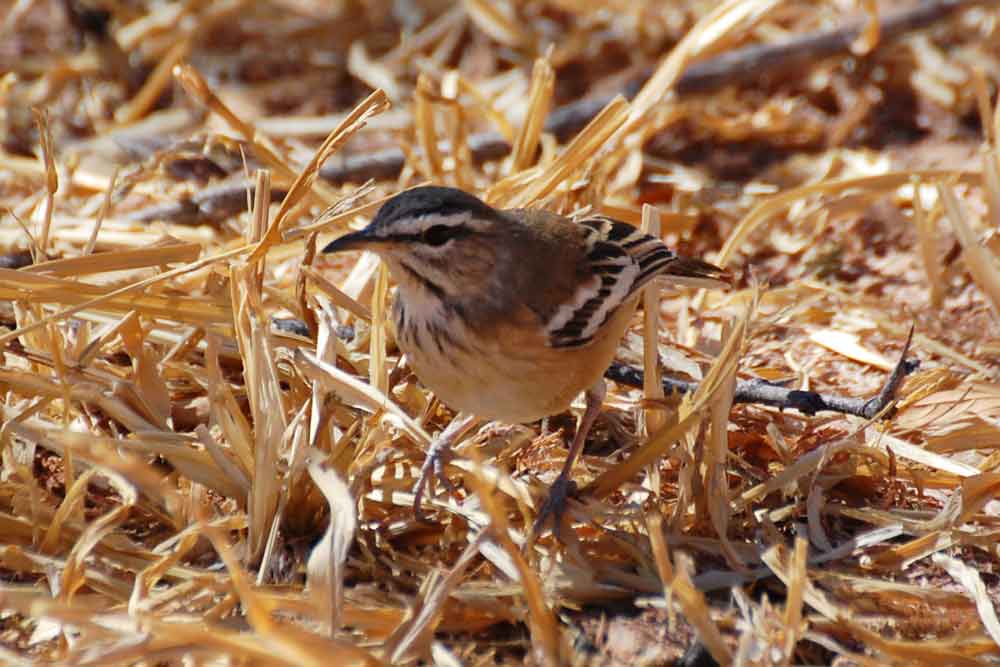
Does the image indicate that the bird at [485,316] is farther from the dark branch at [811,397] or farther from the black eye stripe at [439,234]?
the dark branch at [811,397]

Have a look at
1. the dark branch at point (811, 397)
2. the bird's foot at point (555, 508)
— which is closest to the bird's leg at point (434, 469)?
the bird's foot at point (555, 508)

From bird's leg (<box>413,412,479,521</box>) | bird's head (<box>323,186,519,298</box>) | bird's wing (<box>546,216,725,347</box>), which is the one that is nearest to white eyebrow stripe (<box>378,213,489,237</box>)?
bird's head (<box>323,186,519,298</box>)

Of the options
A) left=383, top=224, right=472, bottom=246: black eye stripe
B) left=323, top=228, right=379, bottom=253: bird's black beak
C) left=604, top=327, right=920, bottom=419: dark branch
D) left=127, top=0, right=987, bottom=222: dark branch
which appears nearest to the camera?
left=323, top=228, right=379, bottom=253: bird's black beak

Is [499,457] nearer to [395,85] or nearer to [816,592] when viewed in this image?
[816,592]

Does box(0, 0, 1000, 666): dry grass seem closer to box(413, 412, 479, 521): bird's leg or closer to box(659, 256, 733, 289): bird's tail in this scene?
box(413, 412, 479, 521): bird's leg

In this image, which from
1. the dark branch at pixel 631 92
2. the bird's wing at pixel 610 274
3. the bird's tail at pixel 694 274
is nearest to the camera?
the bird's wing at pixel 610 274

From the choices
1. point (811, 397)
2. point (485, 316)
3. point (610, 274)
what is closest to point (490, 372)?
point (485, 316)

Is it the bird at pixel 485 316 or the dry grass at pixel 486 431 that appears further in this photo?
the bird at pixel 485 316
